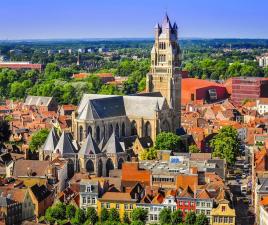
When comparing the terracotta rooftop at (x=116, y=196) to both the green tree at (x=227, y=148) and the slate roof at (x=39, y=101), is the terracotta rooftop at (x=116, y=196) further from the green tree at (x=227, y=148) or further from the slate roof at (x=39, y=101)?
the slate roof at (x=39, y=101)

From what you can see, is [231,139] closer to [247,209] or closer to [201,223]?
[247,209]

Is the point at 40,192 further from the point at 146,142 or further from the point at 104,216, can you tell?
the point at 146,142

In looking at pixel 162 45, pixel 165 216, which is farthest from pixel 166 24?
pixel 165 216

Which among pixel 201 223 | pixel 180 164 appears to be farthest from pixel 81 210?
pixel 180 164

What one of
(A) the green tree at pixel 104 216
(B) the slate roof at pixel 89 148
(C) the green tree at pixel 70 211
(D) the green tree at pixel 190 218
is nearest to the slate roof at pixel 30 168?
(B) the slate roof at pixel 89 148

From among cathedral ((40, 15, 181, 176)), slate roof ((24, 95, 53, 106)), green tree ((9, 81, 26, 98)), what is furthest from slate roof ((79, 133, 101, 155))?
green tree ((9, 81, 26, 98))

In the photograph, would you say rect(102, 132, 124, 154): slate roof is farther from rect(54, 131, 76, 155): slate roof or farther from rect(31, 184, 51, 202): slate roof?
rect(31, 184, 51, 202): slate roof
